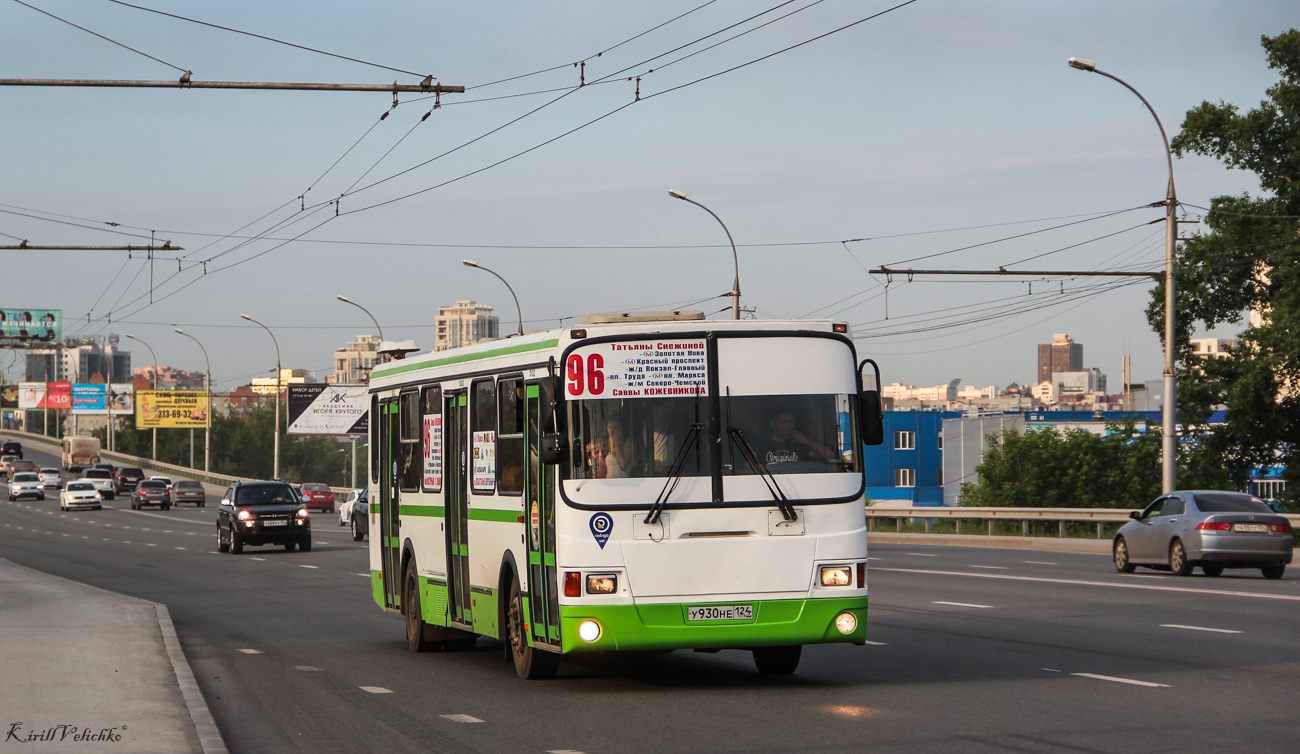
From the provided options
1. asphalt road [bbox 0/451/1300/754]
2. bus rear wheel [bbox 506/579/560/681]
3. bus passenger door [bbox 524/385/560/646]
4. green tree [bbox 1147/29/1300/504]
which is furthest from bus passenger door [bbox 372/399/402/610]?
green tree [bbox 1147/29/1300/504]

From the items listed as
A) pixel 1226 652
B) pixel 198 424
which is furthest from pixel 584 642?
pixel 198 424

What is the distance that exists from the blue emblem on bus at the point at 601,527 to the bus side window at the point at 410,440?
396 centimetres

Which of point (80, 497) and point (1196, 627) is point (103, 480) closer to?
point (80, 497)

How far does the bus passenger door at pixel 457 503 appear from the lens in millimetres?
13672

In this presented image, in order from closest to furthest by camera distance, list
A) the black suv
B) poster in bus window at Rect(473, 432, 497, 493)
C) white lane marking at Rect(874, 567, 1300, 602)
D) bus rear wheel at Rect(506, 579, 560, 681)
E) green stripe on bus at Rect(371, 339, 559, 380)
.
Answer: green stripe on bus at Rect(371, 339, 559, 380) < bus rear wheel at Rect(506, 579, 560, 681) < poster in bus window at Rect(473, 432, 497, 493) < white lane marking at Rect(874, 567, 1300, 602) < the black suv

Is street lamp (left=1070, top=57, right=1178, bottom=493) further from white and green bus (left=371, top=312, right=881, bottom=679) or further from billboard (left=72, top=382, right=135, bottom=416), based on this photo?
billboard (left=72, top=382, right=135, bottom=416)

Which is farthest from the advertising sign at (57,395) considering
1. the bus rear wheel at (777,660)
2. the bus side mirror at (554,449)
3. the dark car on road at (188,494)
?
the bus side mirror at (554,449)

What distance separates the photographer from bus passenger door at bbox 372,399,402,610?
15.8 meters

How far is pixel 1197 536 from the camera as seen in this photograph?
25.0 m

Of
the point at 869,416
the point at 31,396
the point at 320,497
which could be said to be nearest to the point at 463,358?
the point at 869,416

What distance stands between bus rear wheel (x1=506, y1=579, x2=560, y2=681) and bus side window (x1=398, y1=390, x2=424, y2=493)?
107 inches

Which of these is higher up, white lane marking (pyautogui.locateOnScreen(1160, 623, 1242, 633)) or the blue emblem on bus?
the blue emblem on bus

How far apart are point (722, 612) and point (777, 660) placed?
1393mm

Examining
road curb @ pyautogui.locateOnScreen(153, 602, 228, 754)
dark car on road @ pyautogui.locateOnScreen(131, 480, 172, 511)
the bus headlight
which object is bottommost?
dark car on road @ pyautogui.locateOnScreen(131, 480, 172, 511)
